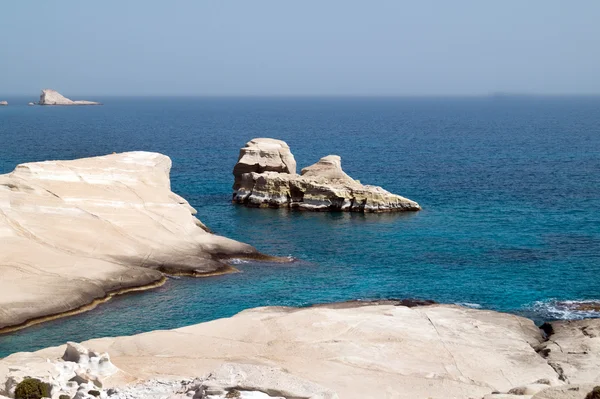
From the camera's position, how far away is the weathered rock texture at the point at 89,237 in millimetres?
55781

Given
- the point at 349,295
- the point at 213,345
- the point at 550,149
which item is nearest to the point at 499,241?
the point at 349,295

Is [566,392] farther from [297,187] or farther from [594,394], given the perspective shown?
[297,187]

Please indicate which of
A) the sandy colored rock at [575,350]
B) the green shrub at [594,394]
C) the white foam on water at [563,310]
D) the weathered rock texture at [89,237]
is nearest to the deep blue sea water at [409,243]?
the white foam on water at [563,310]

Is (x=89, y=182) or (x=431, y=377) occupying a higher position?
(x=89, y=182)

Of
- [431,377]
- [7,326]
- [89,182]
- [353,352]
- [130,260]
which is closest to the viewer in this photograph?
[431,377]

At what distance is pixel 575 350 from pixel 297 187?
51447 millimetres

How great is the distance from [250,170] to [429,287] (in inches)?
1614

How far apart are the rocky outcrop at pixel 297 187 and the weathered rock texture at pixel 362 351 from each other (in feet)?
127

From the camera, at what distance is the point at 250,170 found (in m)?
96.7

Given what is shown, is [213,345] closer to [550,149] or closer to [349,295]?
[349,295]

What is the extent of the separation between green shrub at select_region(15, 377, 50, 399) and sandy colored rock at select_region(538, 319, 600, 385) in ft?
82.6

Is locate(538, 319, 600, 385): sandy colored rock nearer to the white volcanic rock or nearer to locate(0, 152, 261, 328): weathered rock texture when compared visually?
locate(0, 152, 261, 328): weathered rock texture

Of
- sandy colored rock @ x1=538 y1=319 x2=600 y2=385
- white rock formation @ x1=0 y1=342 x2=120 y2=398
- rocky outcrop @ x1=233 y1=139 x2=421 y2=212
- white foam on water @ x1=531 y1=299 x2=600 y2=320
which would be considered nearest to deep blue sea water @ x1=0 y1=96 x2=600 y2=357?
white foam on water @ x1=531 y1=299 x2=600 y2=320

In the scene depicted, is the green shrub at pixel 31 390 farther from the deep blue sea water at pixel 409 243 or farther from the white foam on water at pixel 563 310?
the white foam on water at pixel 563 310
